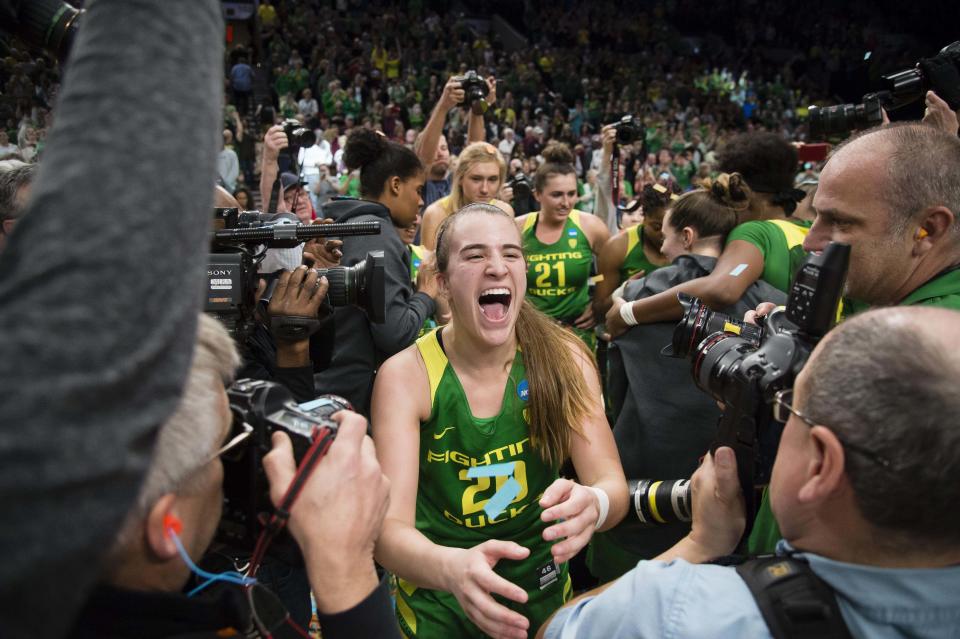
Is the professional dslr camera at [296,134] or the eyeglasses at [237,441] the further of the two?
the professional dslr camera at [296,134]

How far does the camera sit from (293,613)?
2.50 meters

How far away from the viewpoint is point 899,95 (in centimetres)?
299

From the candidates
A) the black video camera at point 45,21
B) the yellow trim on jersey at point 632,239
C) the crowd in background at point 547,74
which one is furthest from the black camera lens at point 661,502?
the crowd in background at point 547,74

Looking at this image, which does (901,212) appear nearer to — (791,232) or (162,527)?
(791,232)

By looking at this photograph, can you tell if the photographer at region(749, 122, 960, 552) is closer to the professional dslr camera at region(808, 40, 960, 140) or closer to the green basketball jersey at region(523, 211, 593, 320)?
the professional dslr camera at region(808, 40, 960, 140)

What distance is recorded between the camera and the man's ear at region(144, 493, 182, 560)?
0.92m

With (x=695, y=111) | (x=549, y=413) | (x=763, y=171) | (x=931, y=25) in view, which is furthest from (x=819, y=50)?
(x=549, y=413)

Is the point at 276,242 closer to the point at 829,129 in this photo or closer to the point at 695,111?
the point at 829,129

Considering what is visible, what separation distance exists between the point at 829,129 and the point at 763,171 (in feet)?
1.04

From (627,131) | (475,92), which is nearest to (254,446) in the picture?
(475,92)

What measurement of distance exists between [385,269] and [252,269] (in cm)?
64

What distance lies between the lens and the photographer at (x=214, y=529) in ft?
3.04

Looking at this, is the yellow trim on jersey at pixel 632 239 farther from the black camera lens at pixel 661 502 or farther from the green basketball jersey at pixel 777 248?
the black camera lens at pixel 661 502

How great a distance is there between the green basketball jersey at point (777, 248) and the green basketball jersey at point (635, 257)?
5.05 ft
